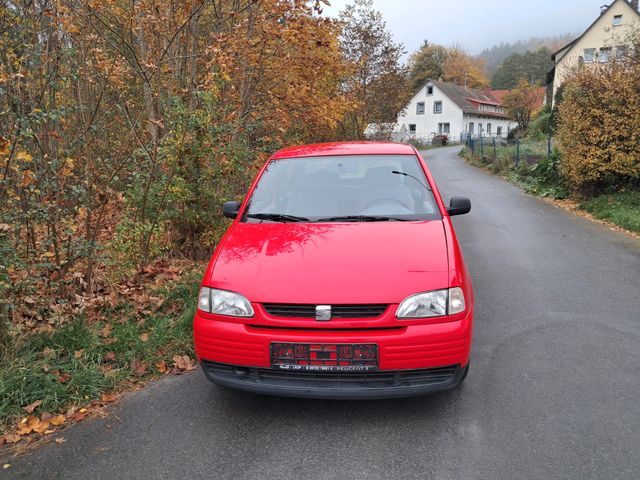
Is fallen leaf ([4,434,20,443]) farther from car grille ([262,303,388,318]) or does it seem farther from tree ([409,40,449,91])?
tree ([409,40,449,91])

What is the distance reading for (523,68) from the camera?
84188 mm

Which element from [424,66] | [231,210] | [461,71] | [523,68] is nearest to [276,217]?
[231,210]

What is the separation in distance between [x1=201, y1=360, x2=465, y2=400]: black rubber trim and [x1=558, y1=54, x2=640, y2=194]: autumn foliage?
9288mm

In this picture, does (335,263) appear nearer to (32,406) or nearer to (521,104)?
(32,406)

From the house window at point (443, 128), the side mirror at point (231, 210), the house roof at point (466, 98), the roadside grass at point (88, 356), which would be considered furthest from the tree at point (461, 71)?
the roadside grass at point (88, 356)

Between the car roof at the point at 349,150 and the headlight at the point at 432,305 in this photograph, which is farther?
the car roof at the point at 349,150

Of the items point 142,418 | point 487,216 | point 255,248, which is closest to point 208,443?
point 142,418

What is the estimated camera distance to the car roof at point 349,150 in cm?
459

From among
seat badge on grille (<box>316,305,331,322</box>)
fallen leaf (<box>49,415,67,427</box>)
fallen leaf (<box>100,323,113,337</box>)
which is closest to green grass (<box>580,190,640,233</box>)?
seat badge on grille (<box>316,305,331,322</box>)

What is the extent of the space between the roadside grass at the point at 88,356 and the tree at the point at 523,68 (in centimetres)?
8650

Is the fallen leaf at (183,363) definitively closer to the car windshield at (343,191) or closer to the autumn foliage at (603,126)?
the car windshield at (343,191)

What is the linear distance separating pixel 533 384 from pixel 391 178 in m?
1.97

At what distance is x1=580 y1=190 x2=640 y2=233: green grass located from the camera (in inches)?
353

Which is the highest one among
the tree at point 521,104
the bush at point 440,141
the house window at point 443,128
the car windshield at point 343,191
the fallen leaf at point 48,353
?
the tree at point 521,104
